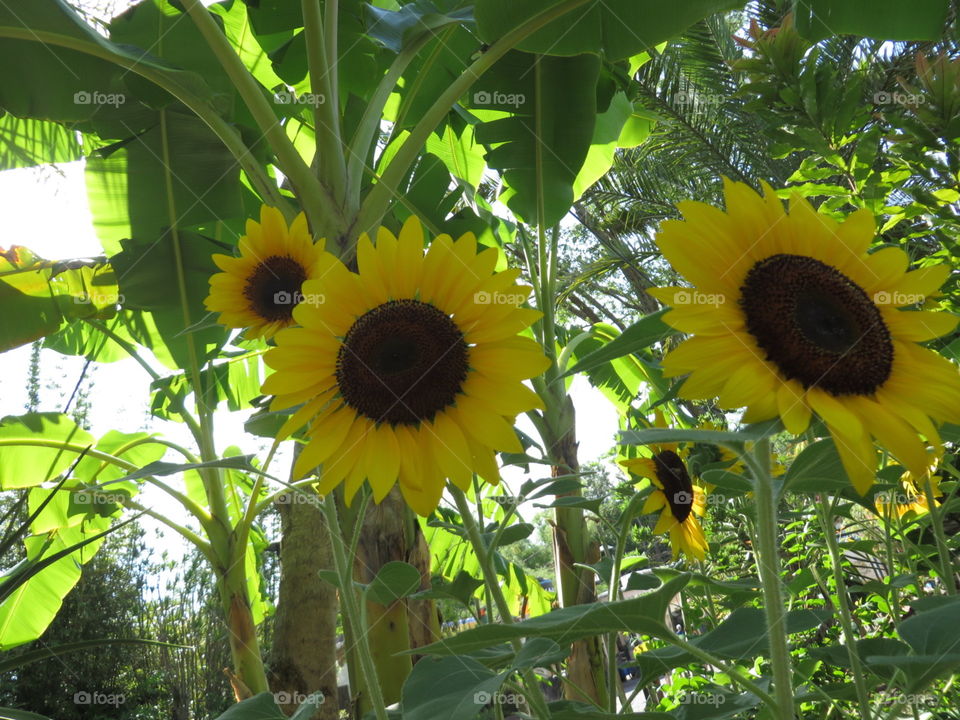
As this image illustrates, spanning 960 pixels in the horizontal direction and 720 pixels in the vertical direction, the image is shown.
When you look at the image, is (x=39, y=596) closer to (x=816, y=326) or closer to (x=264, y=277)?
(x=264, y=277)

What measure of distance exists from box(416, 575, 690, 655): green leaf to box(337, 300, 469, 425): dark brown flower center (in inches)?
9.9

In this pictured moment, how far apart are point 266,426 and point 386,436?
0.31 meters

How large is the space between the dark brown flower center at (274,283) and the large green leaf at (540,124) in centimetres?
125

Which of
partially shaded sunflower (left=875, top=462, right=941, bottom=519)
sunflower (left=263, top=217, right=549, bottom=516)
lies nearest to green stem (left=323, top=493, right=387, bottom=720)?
sunflower (left=263, top=217, right=549, bottom=516)

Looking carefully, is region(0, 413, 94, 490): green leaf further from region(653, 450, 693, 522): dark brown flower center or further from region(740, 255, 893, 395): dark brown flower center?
region(740, 255, 893, 395): dark brown flower center

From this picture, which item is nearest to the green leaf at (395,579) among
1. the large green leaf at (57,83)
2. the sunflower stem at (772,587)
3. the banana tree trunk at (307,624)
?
the sunflower stem at (772,587)

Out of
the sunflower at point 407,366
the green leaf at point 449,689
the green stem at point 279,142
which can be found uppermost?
the green stem at point 279,142

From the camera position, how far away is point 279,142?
1284 millimetres

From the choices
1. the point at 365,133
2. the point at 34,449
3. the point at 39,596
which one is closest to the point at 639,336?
Answer: the point at 365,133

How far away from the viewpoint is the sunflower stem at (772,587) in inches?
20.6

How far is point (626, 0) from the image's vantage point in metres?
1.60

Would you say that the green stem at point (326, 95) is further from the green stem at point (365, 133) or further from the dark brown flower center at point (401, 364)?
the dark brown flower center at point (401, 364)

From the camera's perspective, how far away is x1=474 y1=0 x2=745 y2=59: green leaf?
152cm

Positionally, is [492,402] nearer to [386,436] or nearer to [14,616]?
[386,436]
